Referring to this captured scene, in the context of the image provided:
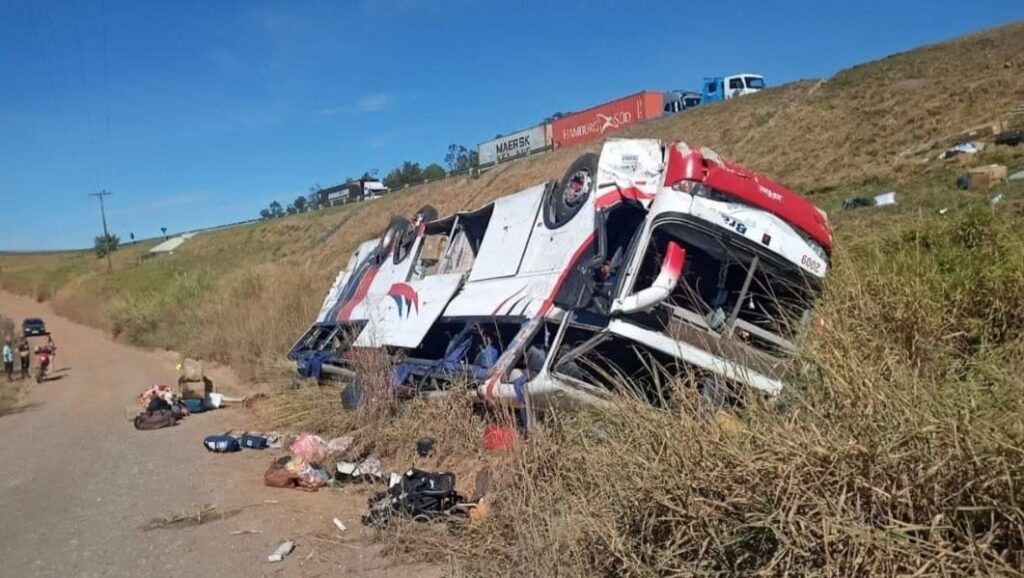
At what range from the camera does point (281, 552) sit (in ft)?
18.2

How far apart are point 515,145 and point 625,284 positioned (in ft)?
167

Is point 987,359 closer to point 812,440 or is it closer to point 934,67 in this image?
point 812,440

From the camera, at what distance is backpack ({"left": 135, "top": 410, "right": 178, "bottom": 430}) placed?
11547 millimetres

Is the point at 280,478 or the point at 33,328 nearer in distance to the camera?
the point at 280,478

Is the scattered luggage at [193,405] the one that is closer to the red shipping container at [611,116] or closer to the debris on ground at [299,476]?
the debris on ground at [299,476]

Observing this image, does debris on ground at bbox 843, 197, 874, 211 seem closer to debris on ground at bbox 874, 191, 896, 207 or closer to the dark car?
debris on ground at bbox 874, 191, 896, 207

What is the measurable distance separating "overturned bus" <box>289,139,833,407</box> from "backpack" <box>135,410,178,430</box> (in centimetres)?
381

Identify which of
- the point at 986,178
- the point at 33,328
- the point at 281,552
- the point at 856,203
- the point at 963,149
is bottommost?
the point at 281,552

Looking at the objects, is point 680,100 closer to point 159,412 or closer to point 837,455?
point 159,412

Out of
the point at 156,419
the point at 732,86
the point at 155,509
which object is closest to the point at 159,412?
the point at 156,419

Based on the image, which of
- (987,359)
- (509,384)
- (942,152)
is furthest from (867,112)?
(987,359)

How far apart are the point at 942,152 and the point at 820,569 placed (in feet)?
61.4

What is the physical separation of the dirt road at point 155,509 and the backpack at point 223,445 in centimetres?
13

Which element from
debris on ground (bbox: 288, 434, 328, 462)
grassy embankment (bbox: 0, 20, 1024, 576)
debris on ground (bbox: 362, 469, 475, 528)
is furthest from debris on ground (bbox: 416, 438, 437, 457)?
debris on ground (bbox: 362, 469, 475, 528)
